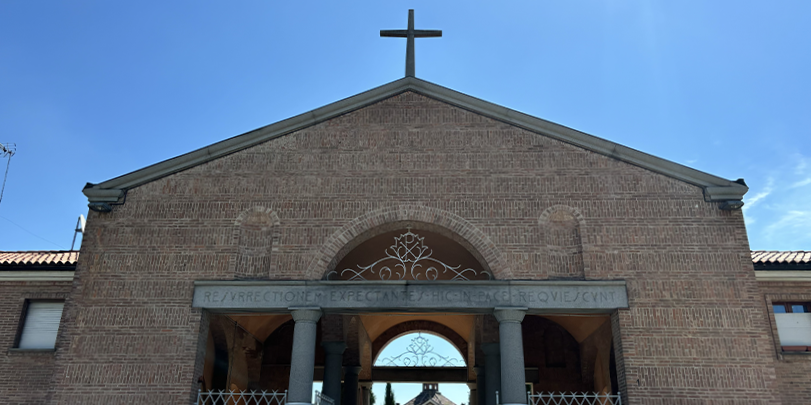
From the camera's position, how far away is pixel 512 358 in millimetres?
12031

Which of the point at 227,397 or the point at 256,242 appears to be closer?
the point at 256,242

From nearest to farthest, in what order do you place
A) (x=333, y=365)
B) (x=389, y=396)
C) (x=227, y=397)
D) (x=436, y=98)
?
(x=436, y=98)
(x=227, y=397)
(x=333, y=365)
(x=389, y=396)

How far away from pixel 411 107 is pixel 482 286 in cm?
459

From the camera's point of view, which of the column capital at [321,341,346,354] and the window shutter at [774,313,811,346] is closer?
the window shutter at [774,313,811,346]

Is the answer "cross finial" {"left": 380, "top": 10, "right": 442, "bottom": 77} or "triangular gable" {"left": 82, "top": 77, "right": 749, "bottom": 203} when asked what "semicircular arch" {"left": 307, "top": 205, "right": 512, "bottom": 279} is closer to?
"triangular gable" {"left": 82, "top": 77, "right": 749, "bottom": 203}

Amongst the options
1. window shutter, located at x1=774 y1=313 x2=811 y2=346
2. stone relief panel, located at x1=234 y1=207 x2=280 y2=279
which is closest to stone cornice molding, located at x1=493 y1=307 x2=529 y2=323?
stone relief panel, located at x1=234 y1=207 x2=280 y2=279

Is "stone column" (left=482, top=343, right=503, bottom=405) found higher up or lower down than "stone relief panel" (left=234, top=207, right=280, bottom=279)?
lower down

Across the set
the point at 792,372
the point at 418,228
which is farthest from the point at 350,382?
the point at 792,372

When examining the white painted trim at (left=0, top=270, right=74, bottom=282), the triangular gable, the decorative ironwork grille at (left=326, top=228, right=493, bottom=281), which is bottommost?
the white painted trim at (left=0, top=270, right=74, bottom=282)

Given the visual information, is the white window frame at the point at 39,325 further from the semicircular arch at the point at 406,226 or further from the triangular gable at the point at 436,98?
the semicircular arch at the point at 406,226

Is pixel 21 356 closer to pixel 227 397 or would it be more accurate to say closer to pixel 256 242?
pixel 227 397

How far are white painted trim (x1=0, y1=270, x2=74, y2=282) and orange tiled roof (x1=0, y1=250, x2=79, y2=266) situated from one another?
0.20 meters

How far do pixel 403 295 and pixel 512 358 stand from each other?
2.49m

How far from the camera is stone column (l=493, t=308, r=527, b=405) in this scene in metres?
11.8
